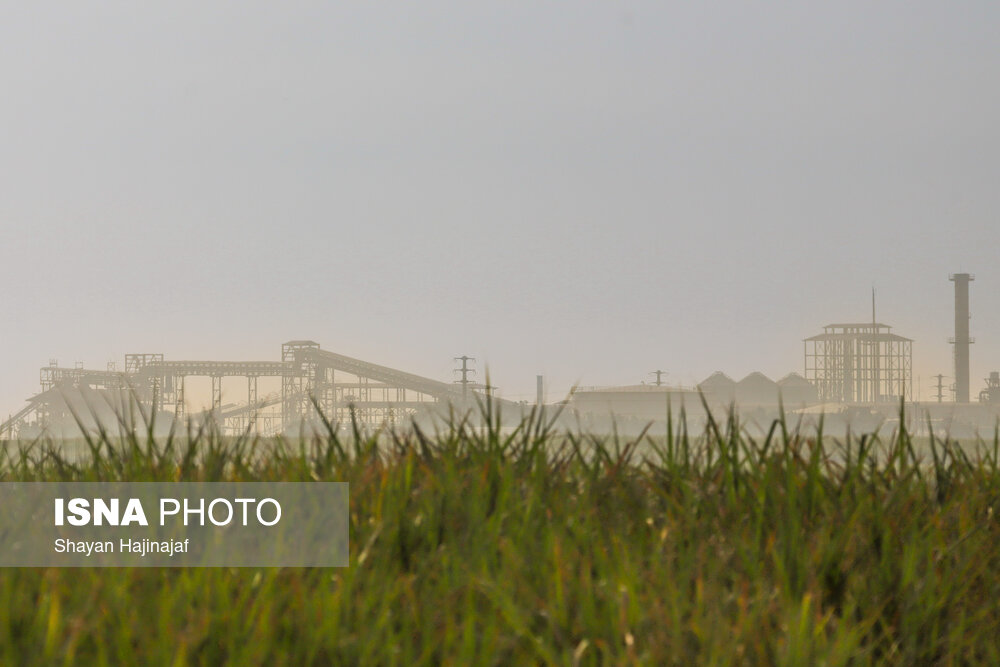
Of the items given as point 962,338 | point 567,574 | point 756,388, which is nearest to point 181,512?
point 567,574

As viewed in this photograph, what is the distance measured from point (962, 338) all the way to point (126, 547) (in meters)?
64.0

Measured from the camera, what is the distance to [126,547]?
10.8 ft

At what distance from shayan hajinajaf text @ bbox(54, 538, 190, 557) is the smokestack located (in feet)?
209

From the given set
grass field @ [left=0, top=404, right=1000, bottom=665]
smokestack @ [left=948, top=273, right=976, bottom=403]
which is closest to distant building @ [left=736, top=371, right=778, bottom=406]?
smokestack @ [left=948, top=273, right=976, bottom=403]

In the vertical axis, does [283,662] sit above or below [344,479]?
below

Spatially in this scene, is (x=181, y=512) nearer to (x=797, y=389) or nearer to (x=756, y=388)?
(x=797, y=389)

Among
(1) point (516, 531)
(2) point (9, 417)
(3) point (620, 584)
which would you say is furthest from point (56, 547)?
(2) point (9, 417)

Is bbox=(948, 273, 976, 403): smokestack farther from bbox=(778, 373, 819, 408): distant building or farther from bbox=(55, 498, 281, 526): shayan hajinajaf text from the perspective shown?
bbox=(55, 498, 281, 526): shayan hajinajaf text

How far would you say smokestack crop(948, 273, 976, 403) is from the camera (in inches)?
2356

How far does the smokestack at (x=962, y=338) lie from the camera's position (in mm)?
59844

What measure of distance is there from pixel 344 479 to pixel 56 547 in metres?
1.12

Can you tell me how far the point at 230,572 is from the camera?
2.98 m

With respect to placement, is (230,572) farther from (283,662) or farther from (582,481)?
(582,481)

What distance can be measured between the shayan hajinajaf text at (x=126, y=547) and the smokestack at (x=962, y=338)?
63.6 m
